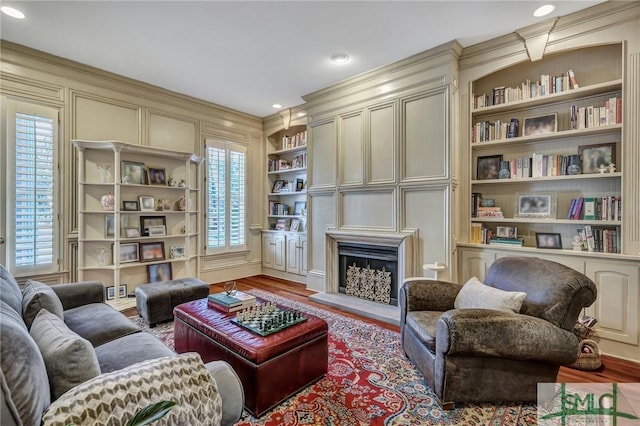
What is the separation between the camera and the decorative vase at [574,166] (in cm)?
287

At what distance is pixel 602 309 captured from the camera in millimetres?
2670

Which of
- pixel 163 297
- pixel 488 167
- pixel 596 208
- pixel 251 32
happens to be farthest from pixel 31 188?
pixel 596 208

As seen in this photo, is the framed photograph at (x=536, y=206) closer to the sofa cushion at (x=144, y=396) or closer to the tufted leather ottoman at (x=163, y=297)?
the sofa cushion at (x=144, y=396)

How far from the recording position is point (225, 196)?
5.27m

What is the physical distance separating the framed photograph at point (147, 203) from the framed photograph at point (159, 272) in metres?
0.80

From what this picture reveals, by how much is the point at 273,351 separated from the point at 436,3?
3076mm

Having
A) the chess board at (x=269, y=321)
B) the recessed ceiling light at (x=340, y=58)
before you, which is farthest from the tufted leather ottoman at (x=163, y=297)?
the recessed ceiling light at (x=340, y=58)

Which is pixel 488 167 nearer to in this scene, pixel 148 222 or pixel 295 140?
pixel 295 140

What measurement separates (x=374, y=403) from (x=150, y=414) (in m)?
1.58

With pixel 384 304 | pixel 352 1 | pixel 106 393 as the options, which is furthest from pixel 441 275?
pixel 106 393

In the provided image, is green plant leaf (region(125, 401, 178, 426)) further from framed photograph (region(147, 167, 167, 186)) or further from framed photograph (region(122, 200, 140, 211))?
framed photograph (region(147, 167, 167, 186))

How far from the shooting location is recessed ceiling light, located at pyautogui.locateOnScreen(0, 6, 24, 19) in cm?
265

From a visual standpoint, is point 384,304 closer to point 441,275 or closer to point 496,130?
point 441,275

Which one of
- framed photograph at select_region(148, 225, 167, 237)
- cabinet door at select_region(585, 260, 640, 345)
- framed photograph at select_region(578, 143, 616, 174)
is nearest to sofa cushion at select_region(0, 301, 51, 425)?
framed photograph at select_region(148, 225, 167, 237)
